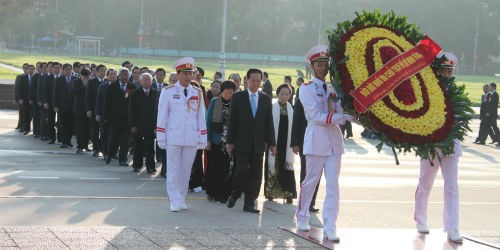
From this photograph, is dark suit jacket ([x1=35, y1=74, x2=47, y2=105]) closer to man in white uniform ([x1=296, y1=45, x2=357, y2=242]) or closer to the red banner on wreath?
man in white uniform ([x1=296, y1=45, x2=357, y2=242])

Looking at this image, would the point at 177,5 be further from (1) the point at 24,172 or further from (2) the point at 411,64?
(2) the point at 411,64

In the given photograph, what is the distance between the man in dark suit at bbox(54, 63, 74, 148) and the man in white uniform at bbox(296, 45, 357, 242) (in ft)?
37.9

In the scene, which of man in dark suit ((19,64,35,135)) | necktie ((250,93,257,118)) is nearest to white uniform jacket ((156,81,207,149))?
necktie ((250,93,257,118))

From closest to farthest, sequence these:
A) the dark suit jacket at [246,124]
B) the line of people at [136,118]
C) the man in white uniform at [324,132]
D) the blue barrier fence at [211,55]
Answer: the man in white uniform at [324,132] < the dark suit jacket at [246,124] < the line of people at [136,118] < the blue barrier fence at [211,55]

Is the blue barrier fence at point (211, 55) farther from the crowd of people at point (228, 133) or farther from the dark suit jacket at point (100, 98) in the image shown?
the dark suit jacket at point (100, 98)

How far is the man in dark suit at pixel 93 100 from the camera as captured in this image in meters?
18.6

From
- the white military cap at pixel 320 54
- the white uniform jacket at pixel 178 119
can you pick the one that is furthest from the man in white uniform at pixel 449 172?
the white uniform jacket at pixel 178 119

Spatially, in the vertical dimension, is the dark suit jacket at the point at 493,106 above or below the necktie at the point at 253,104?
below

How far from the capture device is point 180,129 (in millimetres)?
11305

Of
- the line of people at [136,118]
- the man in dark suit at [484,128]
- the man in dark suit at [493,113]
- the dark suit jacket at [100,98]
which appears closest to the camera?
the line of people at [136,118]

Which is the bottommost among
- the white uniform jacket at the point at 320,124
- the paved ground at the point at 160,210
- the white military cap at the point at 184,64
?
the paved ground at the point at 160,210

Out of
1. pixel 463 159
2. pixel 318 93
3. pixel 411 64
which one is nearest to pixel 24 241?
pixel 318 93

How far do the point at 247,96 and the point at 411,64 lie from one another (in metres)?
3.05

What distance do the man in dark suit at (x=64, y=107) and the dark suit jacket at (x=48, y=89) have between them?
71 cm
